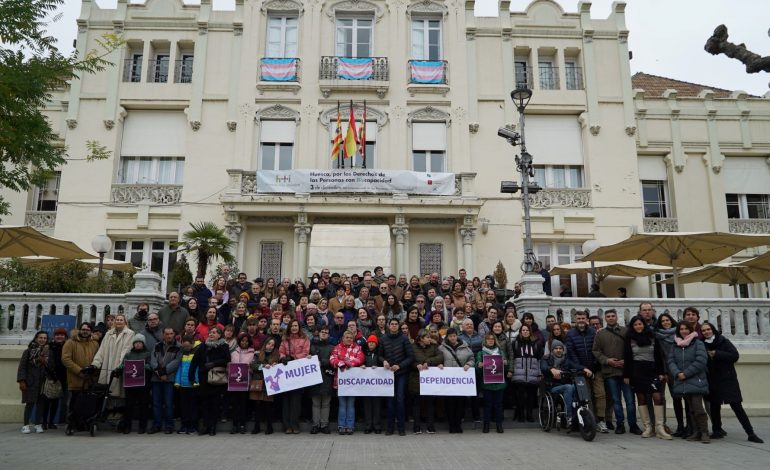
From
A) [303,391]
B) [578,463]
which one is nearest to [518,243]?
[303,391]

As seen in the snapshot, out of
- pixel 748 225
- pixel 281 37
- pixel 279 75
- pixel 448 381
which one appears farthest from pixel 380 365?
pixel 748 225

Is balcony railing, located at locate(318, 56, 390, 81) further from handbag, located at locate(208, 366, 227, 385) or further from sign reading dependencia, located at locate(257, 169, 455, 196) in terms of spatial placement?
handbag, located at locate(208, 366, 227, 385)

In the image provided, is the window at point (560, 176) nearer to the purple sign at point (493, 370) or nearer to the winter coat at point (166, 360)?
the purple sign at point (493, 370)

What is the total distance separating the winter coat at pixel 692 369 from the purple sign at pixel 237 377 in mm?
6288

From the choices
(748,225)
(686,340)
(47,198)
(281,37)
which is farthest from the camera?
(748,225)

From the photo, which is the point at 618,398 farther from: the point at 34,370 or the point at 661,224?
the point at 661,224

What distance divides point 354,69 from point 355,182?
4.39 m

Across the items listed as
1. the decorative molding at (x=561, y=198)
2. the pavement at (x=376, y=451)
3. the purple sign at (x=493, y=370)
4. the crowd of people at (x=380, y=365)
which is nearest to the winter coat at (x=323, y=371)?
the crowd of people at (x=380, y=365)

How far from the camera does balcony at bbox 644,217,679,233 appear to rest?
21.4m

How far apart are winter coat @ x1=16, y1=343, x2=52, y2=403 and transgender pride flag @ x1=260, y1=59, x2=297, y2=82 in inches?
533

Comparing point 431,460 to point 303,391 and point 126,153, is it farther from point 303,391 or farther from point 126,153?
point 126,153

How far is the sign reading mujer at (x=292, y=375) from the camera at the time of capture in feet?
29.2

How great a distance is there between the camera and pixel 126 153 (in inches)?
805

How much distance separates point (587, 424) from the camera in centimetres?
804
